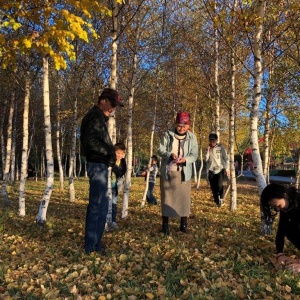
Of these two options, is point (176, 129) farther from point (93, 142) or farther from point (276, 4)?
point (276, 4)

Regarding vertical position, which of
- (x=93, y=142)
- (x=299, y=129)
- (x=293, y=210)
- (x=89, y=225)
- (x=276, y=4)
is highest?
(x=276, y=4)

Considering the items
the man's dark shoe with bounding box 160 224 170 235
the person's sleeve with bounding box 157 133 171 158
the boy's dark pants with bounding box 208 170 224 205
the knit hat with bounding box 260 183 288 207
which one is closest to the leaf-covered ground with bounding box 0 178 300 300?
the man's dark shoe with bounding box 160 224 170 235

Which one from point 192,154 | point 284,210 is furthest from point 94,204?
point 284,210

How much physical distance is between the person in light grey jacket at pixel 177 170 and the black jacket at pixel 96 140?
1.27m

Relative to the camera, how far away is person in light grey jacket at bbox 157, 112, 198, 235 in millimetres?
5707

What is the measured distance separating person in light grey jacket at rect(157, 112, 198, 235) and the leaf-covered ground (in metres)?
0.45

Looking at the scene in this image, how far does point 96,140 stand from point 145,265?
70.4 inches

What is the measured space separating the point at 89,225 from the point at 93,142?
1167 millimetres

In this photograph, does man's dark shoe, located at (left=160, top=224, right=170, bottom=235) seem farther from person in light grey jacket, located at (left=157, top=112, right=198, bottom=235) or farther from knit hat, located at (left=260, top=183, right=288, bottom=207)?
knit hat, located at (left=260, top=183, right=288, bottom=207)

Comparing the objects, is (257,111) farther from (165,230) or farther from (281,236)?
(165,230)

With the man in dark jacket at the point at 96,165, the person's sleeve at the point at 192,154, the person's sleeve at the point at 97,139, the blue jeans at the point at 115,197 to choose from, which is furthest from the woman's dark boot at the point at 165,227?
the person's sleeve at the point at 97,139

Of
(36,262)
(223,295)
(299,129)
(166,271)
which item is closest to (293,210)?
(223,295)

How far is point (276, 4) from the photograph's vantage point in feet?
21.4

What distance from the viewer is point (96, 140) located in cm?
465
